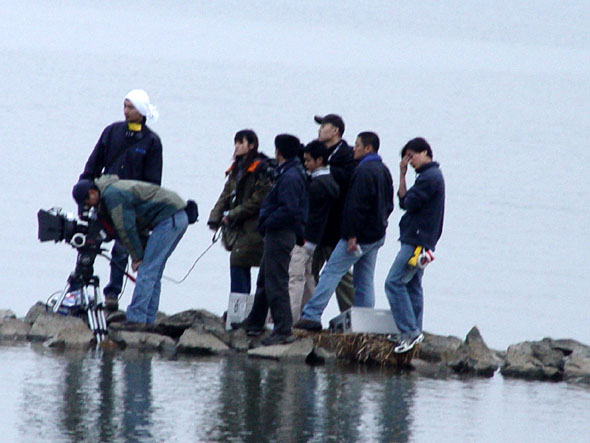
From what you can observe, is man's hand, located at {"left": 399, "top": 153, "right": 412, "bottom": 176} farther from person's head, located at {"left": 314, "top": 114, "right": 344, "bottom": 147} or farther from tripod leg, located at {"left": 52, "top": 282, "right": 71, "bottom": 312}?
tripod leg, located at {"left": 52, "top": 282, "right": 71, "bottom": 312}

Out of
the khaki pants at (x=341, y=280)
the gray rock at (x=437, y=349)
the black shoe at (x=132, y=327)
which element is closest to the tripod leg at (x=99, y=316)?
the black shoe at (x=132, y=327)

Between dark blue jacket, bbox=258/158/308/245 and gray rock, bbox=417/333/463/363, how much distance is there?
1.44m

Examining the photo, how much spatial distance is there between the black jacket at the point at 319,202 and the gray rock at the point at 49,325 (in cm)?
202

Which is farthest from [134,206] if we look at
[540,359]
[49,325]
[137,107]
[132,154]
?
[540,359]

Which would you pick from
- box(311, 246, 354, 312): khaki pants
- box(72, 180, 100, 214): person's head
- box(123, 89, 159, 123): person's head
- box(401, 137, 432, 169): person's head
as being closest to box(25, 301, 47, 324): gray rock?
box(72, 180, 100, 214): person's head

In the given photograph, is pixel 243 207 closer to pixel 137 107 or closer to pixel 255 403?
pixel 137 107

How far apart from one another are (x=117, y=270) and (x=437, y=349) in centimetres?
290

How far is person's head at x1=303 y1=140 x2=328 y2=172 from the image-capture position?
13211 millimetres

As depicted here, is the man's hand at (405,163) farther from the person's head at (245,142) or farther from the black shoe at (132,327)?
the black shoe at (132,327)

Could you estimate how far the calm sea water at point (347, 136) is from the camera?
38.1 ft

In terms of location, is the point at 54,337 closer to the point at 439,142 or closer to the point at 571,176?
the point at 571,176

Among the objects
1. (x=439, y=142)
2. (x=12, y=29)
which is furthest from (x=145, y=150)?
(x=12, y=29)

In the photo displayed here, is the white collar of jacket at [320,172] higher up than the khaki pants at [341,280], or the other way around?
the white collar of jacket at [320,172]

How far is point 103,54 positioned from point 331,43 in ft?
70.1
